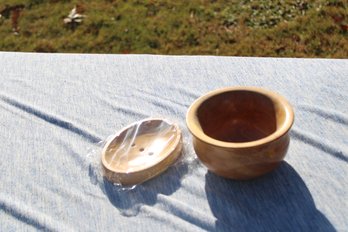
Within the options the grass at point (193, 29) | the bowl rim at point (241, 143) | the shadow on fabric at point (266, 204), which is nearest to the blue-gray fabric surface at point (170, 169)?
the shadow on fabric at point (266, 204)

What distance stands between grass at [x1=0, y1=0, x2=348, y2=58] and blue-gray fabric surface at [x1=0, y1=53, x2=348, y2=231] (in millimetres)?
1074

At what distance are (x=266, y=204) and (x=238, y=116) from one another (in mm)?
200

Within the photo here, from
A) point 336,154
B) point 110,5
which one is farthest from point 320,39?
point 336,154

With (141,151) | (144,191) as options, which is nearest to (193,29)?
(141,151)

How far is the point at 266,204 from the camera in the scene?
1.03 meters

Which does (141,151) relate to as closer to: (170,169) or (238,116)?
A: (170,169)

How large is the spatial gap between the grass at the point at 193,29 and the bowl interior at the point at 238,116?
4.91 ft

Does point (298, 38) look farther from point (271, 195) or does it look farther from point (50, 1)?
point (271, 195)

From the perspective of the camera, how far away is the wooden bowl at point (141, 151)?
1.12m

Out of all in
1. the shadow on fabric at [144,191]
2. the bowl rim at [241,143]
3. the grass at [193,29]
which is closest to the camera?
the bowl rim at [241,143]

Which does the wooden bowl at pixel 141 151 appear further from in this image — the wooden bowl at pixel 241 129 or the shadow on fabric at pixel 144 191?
the wooden bowl at pixel 241 129

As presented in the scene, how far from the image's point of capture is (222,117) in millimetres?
1115

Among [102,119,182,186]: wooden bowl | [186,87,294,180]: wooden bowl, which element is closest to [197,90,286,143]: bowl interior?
[186,87,294,180]: wooden bowl

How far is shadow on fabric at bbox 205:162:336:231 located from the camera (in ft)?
3.24
